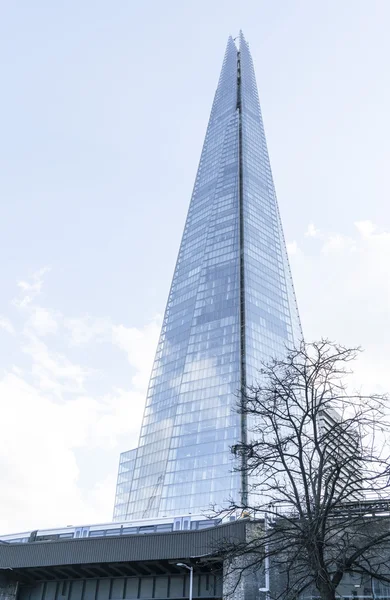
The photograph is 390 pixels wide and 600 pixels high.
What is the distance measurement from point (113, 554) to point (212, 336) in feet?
334

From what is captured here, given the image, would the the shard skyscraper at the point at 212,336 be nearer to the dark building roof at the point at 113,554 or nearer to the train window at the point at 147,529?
the train window at the point at 147,529

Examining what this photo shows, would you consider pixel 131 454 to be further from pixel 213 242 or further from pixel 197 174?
pixel 197 174

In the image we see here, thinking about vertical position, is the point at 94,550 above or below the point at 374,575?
above

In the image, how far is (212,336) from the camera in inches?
5655

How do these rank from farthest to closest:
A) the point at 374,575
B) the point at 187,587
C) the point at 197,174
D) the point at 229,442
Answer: the point at 197,174 < the point at 229,442 < the point at 187,587 < the point at 374,575

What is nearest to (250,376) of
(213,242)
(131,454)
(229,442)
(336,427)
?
(229,442)

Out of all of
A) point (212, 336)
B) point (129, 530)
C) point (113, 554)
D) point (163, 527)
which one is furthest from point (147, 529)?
point (212, 336)

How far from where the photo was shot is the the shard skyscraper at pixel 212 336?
128250mm

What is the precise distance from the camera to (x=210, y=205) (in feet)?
567

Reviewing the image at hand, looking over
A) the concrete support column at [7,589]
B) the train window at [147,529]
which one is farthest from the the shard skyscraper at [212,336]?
the concrete support column at [7,589]

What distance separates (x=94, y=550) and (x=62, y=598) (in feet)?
21.2

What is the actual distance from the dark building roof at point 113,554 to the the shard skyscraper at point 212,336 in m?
71.9

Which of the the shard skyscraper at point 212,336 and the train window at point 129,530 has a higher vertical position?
the the shard skyscraper at point 212,336

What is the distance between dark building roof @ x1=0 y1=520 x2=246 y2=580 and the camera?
40.2 meters
